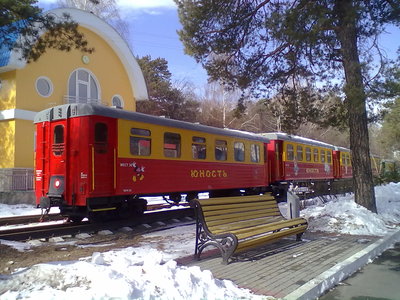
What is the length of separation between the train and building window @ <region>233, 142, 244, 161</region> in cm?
56

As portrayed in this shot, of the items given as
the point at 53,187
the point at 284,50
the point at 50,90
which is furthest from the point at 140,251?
the point at 50,90

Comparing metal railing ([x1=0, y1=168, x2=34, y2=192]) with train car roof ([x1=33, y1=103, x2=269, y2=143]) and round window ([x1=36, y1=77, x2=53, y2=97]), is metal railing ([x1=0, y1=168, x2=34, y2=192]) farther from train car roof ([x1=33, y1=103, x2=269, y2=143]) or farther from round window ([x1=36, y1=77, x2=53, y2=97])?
train car roof ([x1=33, y1=103, x2=269, y2=143])

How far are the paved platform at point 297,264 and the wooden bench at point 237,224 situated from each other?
25 cm

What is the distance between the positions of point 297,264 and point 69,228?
5696 mm

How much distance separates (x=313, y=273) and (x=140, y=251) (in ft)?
9.50

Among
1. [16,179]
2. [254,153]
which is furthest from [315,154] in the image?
[16,179]

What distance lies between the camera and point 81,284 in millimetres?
4266

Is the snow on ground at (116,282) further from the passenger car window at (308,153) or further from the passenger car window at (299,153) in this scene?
the passenger car window at (308,153)

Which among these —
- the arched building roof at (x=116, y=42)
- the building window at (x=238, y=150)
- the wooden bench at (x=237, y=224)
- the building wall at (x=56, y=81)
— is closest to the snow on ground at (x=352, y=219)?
the wooden bench at (x=237, y=224)

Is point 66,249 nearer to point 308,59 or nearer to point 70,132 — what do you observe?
point 70,132

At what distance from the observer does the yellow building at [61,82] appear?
1956 cm

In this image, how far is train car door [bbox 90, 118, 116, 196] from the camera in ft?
31.9

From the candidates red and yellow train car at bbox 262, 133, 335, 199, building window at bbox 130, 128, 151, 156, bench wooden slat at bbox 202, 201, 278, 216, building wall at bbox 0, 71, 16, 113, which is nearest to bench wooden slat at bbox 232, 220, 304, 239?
bench wooden slat at bbox 202, 201, 278, 216

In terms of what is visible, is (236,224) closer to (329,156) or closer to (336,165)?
(329,156)
